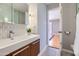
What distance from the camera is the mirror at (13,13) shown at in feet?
5.42

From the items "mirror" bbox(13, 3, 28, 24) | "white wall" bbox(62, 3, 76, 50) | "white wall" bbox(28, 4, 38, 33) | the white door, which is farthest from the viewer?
"white wall" bbox(28, 4, 38, 33)

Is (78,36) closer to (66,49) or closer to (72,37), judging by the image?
(72,37)

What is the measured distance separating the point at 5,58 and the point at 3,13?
0.84 m

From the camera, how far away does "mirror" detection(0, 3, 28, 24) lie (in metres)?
1.65

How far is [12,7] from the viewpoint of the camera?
1.86m

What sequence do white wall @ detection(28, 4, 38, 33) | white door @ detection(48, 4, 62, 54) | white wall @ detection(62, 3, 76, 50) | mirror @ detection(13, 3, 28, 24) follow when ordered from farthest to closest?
white wall @ detection(28, 4, 38, 33) < mirror @ detection(13, 3, 28, 24) < white door @ detection(48, 4, 62, 54) < white wall @ detection(62, 3, 76, 50)

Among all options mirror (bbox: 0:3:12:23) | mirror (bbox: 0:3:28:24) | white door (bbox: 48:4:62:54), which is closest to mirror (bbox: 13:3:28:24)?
mirror (bbox: 0:3:28:24)

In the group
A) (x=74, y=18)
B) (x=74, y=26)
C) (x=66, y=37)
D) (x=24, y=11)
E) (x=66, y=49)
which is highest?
(x=24, y=11)

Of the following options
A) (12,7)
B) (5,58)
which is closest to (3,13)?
(12,7)

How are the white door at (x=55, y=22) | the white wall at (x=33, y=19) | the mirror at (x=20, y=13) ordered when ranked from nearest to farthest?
the white door at (x=55, y=22), the mirror at (x=20, y=13), the white wall at (x=33, y=19)

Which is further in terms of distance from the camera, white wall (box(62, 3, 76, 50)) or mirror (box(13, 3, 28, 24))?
mirror (box(13, 3, 28, 24))

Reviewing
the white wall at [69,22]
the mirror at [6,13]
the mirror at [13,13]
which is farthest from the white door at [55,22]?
the mirror at [6,13]

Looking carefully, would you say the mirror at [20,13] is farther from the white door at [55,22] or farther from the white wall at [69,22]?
the white wall at [69,22]

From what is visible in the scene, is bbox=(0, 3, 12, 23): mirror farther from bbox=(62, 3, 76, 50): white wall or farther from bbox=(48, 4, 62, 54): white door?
bbox=(62, 3, 76, 50): white wall
